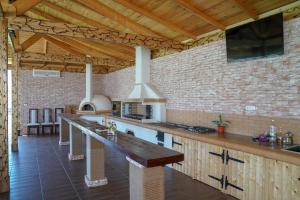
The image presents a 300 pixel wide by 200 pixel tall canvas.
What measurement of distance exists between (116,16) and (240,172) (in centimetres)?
380

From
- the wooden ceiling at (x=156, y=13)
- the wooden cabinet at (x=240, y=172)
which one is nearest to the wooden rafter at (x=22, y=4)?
the wooden ceiling at (x=156, y=13)

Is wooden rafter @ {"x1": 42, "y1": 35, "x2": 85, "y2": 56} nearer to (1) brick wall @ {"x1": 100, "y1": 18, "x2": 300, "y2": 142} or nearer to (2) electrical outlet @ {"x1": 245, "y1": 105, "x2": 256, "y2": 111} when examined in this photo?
(1) brick wall @ {"x1": 100, "y1": 18, "x2": 300, "y2": 142}

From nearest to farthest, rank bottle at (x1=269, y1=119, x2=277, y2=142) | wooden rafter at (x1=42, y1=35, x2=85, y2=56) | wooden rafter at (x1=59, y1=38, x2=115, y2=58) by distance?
bottle at (x1=269, y1=119, x2=277, y2=142), wooden rafter at (x1=59, y1=38, x2=115, y2=58), wooden rafter at (x1=42, y1=35, x2=85, y2=56)

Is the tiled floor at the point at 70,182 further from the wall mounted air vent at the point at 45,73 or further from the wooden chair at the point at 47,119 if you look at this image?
the wall mounted air vent at the point at 45,73

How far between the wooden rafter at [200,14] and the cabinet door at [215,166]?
2.23 meters

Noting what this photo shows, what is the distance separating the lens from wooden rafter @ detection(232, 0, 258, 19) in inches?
137

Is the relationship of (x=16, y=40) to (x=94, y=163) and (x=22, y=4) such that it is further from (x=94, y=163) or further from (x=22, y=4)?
(x=94, y=163)

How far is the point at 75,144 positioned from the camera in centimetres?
546

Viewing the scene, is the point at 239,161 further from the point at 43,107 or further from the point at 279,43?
the point at 43,107

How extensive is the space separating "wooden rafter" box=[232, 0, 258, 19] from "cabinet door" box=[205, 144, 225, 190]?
2.26 m

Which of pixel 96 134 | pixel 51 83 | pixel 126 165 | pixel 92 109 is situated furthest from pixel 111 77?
pixel 96 134

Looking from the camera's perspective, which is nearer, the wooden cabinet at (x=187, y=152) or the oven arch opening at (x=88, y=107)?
the wooden cabinet at (x=187, y=152)

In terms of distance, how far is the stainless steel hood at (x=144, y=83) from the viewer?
5.87 m

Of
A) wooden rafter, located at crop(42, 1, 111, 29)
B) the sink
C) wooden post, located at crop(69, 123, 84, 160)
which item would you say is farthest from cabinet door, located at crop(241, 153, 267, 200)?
wooden rafter, located at crop(42, 1, 111, 29)
